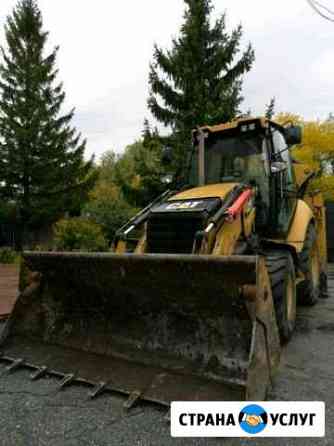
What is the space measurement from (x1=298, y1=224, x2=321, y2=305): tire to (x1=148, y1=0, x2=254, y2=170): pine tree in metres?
7.35

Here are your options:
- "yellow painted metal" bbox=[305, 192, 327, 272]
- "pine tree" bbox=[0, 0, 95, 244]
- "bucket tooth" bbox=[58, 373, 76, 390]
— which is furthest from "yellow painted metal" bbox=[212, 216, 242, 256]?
"pine tree" bbox=[0, 0, 95, 244]

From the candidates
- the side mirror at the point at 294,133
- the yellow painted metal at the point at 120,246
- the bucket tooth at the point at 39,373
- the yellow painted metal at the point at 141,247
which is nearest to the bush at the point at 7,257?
the yellow painted metal at the point at 120,246

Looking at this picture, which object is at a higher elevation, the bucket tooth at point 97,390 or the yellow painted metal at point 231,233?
the yellow painted metal at point 231,233

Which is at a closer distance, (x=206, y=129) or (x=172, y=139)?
(x=206, y=129)

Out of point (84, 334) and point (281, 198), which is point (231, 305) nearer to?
point (84, 334)

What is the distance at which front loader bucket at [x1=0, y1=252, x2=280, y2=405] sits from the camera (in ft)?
8.35

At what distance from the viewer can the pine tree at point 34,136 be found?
51.7 ft

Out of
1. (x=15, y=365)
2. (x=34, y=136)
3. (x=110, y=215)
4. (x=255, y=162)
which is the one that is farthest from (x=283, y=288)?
(x=34, y=136)

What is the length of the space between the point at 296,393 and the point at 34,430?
180 centimetres

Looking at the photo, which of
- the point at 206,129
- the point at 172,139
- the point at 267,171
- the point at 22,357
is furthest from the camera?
the point at 172,139

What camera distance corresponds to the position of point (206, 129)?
195 inches

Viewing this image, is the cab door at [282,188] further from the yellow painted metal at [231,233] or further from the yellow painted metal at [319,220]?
the yellow painted metal at [319,220]

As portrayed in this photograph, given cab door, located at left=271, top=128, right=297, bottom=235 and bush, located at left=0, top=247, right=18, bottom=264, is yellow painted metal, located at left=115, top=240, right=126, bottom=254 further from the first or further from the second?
bush, located at left=0, top=247, right=18, bottom=264

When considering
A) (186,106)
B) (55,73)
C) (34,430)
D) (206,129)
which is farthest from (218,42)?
(34,430)
